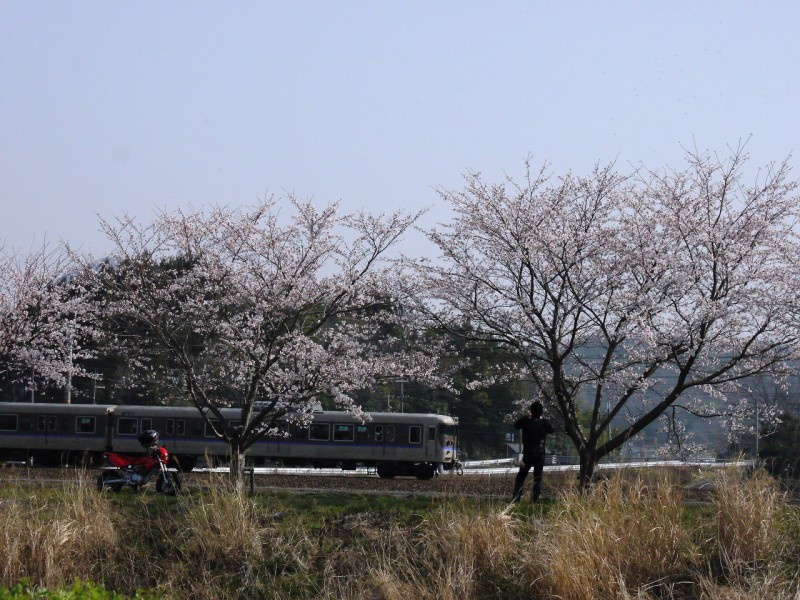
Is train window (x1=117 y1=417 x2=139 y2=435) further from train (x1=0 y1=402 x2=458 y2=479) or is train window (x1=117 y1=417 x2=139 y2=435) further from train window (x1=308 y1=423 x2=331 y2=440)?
train window (x1=308 y1=423 x2=331 y2=440)

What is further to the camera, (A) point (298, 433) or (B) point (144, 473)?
(A) point (298, 433)

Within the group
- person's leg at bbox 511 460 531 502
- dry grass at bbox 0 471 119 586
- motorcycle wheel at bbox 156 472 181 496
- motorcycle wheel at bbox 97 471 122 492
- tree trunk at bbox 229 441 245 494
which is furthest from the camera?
tree trunk at bbox 229 441 245 494

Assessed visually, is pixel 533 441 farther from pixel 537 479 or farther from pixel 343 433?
pixel 343 433

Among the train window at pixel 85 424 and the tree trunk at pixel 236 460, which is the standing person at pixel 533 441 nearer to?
the tree trunk at pixel 236 460

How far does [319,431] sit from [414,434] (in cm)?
308

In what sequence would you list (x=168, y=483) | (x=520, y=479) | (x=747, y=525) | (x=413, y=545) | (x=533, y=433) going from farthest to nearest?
1. (x=168, y=483)
2. (x=533, y=433)
3. (x=520, y=479)
4. (x=413, y=545)
5. (x=747, y=525)

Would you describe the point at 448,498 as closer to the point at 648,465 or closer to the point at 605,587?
the point at 648,465

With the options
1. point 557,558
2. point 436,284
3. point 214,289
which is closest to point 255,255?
point 214,289

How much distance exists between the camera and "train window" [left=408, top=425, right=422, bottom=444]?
108 feet

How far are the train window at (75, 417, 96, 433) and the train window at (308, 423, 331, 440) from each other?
7.12 metres

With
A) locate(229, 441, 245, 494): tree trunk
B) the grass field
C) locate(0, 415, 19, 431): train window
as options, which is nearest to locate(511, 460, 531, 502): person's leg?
the grass field

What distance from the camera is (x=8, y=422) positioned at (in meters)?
34.5

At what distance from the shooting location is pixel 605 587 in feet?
32.1

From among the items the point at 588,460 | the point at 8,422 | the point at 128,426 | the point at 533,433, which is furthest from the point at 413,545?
Result: the point at 8,422
